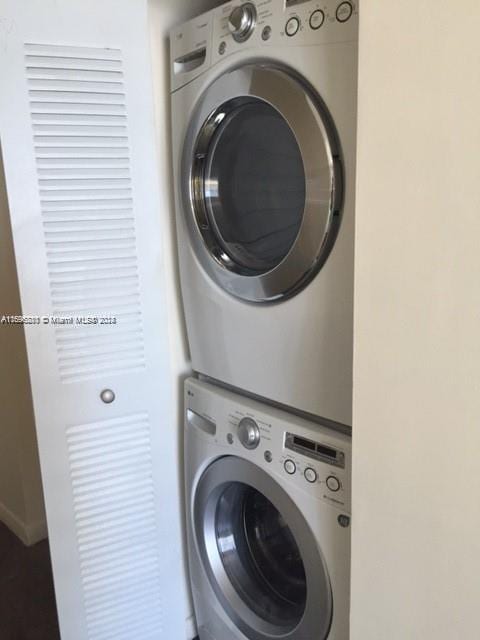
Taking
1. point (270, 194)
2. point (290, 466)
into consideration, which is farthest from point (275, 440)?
point (270, 194)

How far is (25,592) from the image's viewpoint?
1.95m

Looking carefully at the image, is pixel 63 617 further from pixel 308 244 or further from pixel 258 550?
pixel 308 244

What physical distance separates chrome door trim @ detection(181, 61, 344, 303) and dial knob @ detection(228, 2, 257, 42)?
62 millimetres

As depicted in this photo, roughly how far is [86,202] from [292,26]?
1.87 ft

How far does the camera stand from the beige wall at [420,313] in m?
0.72

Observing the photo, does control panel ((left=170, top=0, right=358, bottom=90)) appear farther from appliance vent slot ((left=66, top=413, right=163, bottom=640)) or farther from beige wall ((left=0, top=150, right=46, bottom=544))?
beige wall ((left=0, top=150, right=46, bottom=544))

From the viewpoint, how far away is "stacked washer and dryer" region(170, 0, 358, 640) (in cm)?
103

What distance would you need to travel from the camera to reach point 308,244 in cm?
108

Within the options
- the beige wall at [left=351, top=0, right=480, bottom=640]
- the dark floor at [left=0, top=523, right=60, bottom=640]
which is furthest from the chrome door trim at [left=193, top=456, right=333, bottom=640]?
the dark floor at [left=0, top=523, right=60, bottom=640]

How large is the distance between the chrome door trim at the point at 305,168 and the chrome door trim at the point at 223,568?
417 millimetres

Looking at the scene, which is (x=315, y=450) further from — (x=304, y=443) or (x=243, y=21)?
(x=243, y=21)

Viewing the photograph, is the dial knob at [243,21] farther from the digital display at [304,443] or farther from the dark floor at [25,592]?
the dark floor at [25,592]

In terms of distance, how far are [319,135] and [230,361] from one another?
A: 57 centimetres

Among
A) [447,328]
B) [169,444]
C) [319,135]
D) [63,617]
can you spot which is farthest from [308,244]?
[63,617]
